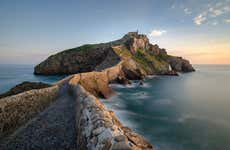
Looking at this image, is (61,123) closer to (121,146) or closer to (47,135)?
(47,135)

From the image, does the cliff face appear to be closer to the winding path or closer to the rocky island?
the rocky island

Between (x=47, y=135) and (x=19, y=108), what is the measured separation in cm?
345

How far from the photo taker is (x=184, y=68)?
9412cm

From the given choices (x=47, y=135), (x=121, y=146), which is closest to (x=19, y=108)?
(x=47, y=135)

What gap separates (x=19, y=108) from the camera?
30.2ft

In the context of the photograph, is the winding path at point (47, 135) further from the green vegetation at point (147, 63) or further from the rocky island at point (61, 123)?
the green vegetation at point (147, 63)

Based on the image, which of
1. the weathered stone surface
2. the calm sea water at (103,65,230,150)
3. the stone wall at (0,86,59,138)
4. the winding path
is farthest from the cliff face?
the weathered stone surface

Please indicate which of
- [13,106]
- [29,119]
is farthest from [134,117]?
[13,106]

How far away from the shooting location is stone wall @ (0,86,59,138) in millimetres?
8086

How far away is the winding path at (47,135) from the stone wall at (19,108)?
35.4 inches

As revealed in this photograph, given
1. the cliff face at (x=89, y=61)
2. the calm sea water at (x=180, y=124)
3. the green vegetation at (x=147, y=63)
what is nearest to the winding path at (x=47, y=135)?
the calm sea water at (x=180, y=124)

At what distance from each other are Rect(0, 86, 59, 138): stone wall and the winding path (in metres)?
0.90

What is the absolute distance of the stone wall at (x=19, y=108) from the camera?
809 centimetres

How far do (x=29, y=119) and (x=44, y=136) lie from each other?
3.29 m
